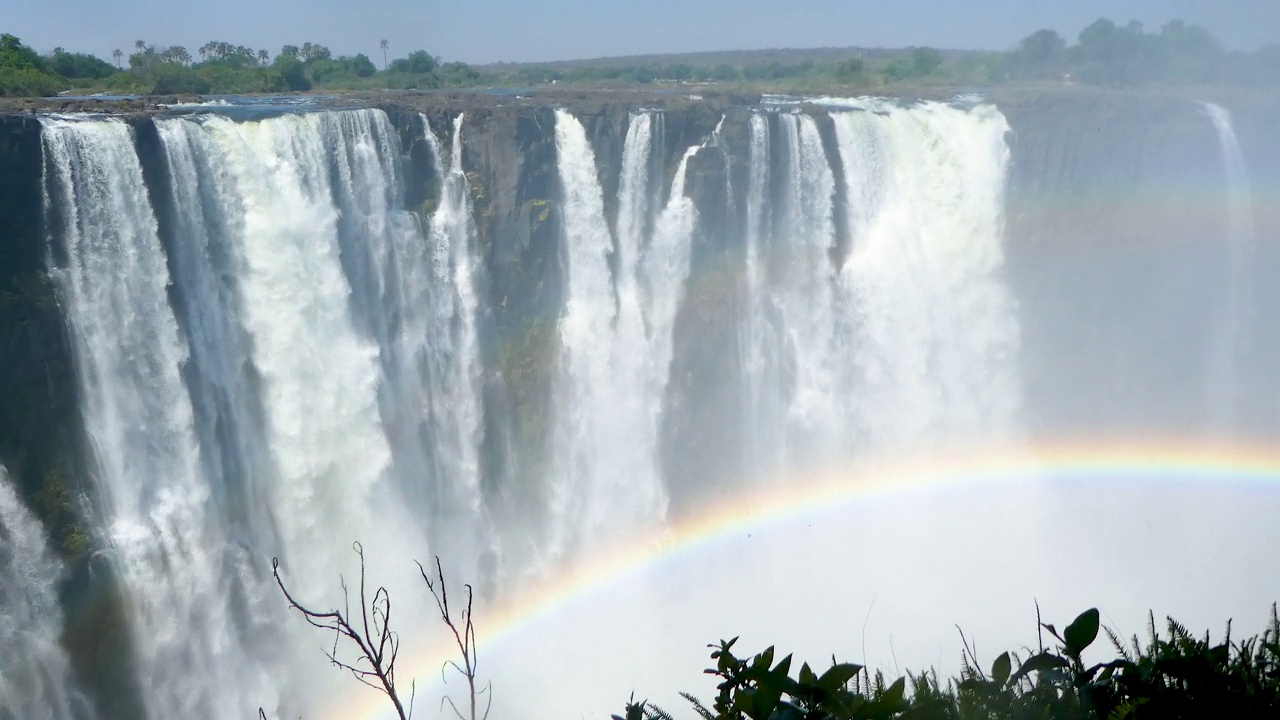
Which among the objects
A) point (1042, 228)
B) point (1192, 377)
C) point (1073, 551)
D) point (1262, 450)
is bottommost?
point (1073, 551)

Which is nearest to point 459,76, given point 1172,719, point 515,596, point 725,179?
point 725,179

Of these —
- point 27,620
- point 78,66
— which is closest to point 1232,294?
point 27,620

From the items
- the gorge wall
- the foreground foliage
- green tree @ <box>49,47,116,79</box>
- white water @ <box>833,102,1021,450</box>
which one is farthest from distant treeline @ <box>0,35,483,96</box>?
the foreground foliage

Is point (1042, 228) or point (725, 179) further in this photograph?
point (1042, 228)

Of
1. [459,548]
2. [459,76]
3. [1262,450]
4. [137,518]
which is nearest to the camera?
[137,518]

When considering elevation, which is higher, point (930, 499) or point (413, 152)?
point (413, 152)

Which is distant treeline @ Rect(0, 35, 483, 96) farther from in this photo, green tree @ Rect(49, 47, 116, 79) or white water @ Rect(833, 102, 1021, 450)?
white water @ Rect(833, 102, 1021, 450)

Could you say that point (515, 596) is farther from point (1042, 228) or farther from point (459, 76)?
point (459, 76)
